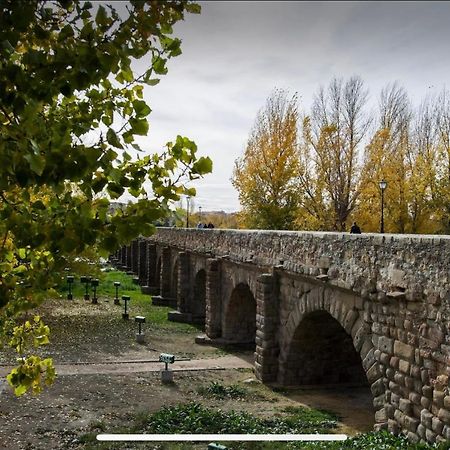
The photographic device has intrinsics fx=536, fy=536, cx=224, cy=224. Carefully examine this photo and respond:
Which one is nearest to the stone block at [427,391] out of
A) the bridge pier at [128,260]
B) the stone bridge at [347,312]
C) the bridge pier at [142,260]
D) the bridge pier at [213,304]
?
the stone bridge at [347,312]

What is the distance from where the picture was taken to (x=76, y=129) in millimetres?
3643

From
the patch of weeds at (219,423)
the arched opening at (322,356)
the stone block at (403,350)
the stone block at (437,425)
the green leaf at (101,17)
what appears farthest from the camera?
the arched opening at (322,356)

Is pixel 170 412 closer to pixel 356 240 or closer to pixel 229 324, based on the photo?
pixel 356 240

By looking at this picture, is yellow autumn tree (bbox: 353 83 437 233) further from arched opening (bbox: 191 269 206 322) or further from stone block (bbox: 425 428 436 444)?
stone block (bbox: 425 428 436 444)

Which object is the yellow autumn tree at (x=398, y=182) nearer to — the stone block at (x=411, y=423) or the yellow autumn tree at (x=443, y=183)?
the yellow autumn tree at (x=443, y=183)

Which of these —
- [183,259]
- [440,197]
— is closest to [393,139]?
[440,197]

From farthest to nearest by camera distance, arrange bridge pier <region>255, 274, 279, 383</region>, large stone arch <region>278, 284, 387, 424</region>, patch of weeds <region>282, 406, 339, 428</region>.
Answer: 1. bridge pier <region>255, 274, 279, 383</region>
2. large stone arch <region>278, 284, 387, 424</region>
3. patch of weeds <region>282, 406, 339, 428</region>

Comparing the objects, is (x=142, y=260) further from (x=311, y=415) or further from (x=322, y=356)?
(x=311, y=415)

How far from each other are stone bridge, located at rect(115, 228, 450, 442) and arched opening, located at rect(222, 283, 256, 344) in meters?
0.04

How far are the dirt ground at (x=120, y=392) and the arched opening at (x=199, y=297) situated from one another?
4.69 m

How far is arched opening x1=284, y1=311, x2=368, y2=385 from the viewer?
13500 millimetres

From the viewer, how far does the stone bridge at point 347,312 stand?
24.9 feet

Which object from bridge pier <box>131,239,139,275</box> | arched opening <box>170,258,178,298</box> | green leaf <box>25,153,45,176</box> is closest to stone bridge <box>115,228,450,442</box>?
green leaf <box>25,153,45,176</box>

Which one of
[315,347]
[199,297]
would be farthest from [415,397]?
[199,297]
